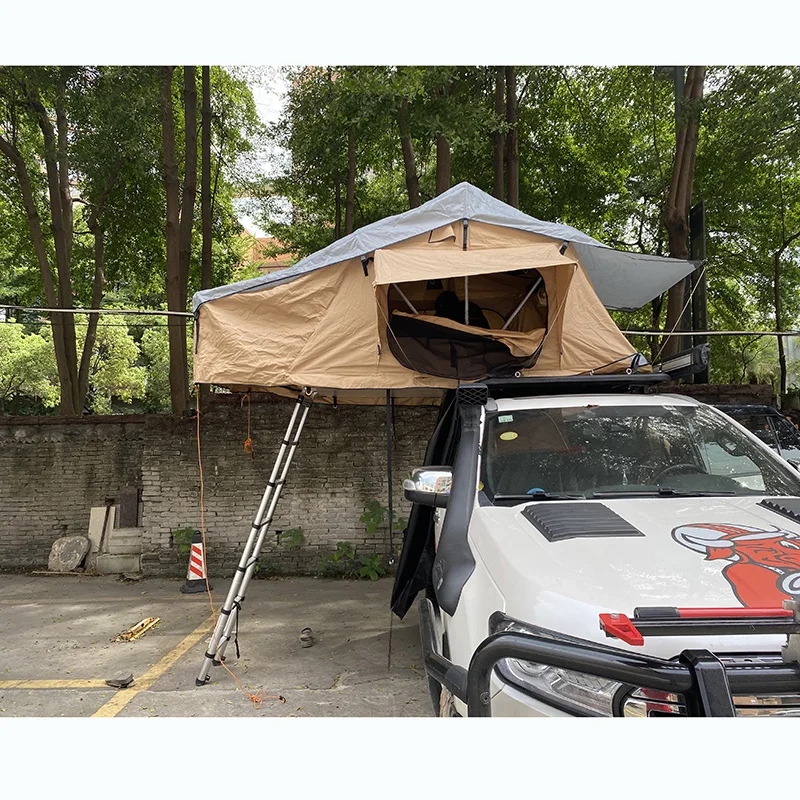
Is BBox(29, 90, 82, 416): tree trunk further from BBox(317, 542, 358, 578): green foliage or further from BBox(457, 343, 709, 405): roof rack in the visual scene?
BBox(457, 343, 709, 405): roof rack

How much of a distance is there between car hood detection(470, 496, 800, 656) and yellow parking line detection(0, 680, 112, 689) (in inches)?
141

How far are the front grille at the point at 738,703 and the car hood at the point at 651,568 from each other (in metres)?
0.04

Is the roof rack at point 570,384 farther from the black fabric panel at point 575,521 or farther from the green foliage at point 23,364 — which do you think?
the green foliage at point 23,364

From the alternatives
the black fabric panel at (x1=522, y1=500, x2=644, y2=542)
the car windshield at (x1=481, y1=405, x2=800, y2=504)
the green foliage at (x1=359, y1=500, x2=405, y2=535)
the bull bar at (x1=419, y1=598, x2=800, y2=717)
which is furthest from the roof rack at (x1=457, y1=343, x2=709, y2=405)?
the green foliage at (x1=359, y1=500, x2=405, y2=535)

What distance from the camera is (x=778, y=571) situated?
2.28 m

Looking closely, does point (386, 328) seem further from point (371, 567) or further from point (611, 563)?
point (371, 567)

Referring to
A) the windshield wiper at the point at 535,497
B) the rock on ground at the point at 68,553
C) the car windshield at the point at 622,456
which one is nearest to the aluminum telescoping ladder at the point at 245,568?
the car windshield at the point at 622,456

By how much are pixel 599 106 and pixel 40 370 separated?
70.9 feet

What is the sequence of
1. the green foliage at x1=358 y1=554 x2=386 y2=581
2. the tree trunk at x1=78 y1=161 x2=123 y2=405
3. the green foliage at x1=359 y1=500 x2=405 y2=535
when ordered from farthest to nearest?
the tree trunk at x1=78 y1=161 x2=123 y2=405
the green foliage at x1=359 y1=500 x2=405 y2=535
the green foliage at x1=358 y1=554 x2=386 y2=581

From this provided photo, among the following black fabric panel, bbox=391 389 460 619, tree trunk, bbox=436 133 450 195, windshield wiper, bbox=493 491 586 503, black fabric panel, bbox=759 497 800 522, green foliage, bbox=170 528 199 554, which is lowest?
green foliage, bbox=170 528 199 554

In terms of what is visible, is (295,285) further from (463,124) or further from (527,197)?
(527,197)

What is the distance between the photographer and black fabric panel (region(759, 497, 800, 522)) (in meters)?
2.87

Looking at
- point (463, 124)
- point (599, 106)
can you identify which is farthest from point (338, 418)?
point (599, 106)

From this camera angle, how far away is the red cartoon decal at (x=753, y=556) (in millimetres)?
2156
